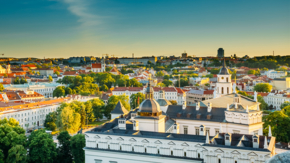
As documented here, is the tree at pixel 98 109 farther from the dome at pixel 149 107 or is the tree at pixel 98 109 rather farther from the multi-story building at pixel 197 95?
the multi-story building at pixel 197 95

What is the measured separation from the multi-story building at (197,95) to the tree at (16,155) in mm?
66637

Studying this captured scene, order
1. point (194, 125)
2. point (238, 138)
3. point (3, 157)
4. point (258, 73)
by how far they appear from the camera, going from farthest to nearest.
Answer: point (258, 73)
point (194, 125)
point (3, 157)
point (238, 138)

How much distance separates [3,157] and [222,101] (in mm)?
30231

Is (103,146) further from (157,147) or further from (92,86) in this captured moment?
(92,86)

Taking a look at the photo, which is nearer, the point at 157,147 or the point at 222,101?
the point at 157,147

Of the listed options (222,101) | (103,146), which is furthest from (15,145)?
(222,101)

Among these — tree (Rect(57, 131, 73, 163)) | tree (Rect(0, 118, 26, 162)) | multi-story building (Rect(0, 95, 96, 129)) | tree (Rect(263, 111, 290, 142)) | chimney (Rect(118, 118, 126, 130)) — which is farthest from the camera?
multi-story building (Rect(0, 95, 96, 129))

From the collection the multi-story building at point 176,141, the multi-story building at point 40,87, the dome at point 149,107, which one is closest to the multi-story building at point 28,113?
the multi-story building at point 176,141

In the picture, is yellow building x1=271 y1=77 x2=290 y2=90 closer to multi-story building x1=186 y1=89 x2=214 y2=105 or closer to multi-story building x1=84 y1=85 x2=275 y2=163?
multi-story building x1=186 y1=89 x2=214 y2=105

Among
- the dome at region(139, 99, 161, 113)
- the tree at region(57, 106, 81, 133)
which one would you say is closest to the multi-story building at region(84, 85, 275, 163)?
the dome at region(139, 99, 161, 113)

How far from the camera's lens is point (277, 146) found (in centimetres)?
4062

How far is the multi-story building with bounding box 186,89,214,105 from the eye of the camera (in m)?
91.1

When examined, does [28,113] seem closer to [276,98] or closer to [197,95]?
[197,95]

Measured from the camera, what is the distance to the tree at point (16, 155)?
103ft
